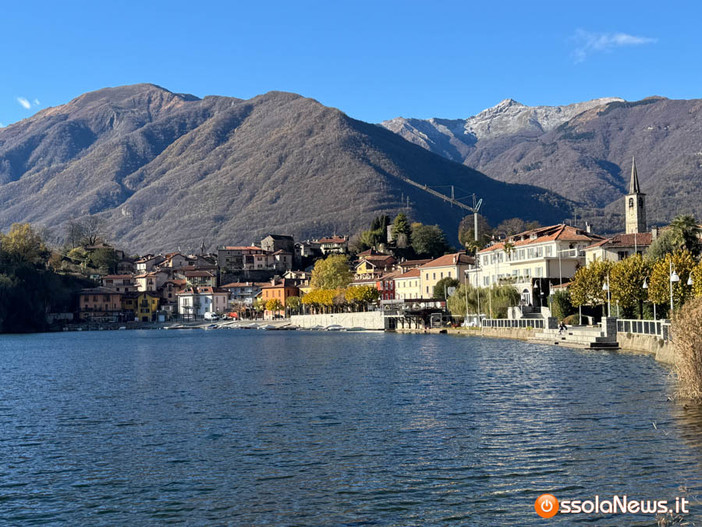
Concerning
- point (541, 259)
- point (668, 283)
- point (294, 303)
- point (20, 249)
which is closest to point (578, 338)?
point (668, 283)

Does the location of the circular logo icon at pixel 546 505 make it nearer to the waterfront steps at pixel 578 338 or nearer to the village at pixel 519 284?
the village at pixel 519 284

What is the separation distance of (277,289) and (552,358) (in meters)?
135

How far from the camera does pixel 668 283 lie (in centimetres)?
6462

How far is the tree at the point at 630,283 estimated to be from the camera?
73875mm

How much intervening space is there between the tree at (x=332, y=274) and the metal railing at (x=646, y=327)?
342 feet

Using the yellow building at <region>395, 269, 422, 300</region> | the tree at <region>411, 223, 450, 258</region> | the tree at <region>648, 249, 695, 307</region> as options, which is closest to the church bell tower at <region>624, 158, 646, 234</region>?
the yellow building at <region>395, 269, 422, 300</region>

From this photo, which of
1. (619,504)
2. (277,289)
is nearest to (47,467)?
(619,504)

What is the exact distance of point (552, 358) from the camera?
60312 millimetres

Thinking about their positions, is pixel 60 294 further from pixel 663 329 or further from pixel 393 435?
pixel 393 435

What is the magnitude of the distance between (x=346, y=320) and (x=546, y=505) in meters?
127

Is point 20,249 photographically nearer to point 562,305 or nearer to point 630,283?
point 562,305

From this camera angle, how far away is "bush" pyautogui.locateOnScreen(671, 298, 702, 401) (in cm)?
3092

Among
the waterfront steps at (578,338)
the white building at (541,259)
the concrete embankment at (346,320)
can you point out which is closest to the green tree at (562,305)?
the waterfront steps at (578,338)

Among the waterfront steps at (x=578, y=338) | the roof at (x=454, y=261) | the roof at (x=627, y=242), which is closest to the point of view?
the waterfront steps at (x=578, y=338)
